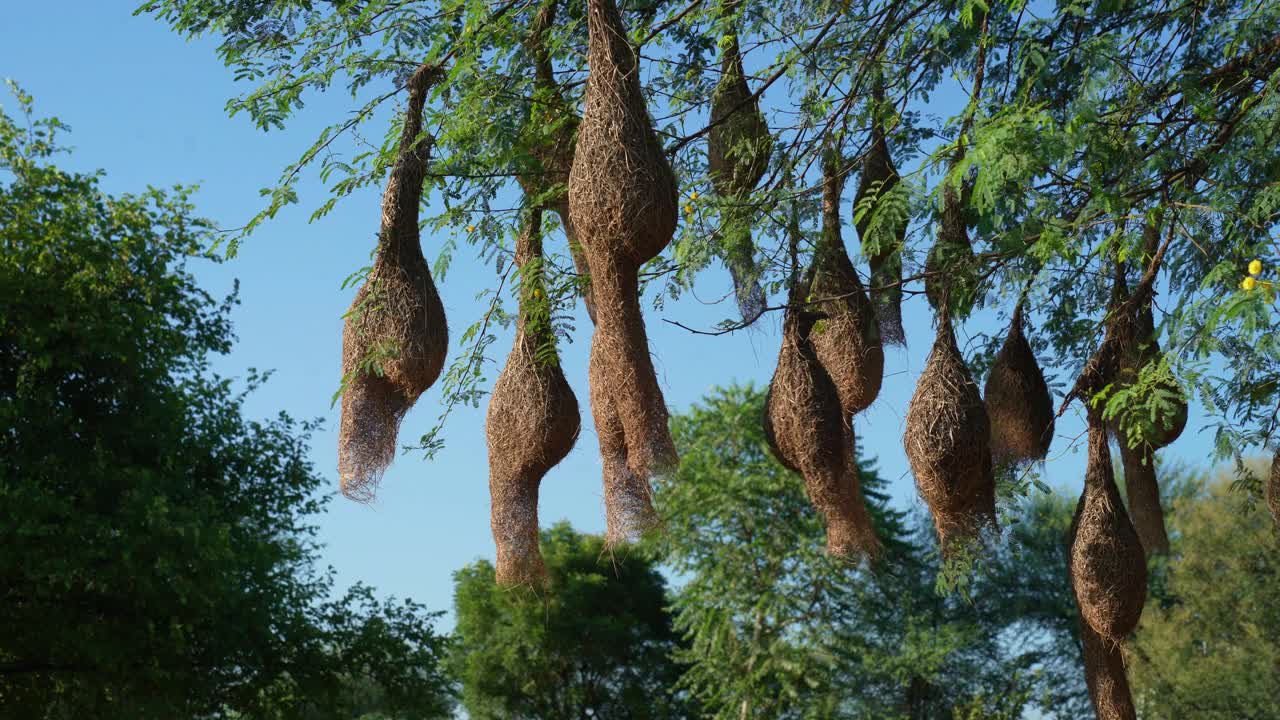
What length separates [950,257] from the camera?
6.80m

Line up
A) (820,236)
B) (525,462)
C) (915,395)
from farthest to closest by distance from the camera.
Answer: (820,236), (915,395), (525,462)

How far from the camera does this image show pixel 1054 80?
8.30 meters

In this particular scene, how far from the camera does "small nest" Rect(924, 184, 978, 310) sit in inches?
264

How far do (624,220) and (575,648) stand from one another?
30.4 meters

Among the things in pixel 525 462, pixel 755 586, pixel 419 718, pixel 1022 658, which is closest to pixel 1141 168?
pixel 525 462

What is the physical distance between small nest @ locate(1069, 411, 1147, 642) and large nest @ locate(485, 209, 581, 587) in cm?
296

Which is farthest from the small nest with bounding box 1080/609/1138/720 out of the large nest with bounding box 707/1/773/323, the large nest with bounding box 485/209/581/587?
the large nest with bounding box 485/209/581/587

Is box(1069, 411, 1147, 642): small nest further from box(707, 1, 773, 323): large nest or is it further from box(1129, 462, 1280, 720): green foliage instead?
box(1129, 462, 1280, 720): green foliage

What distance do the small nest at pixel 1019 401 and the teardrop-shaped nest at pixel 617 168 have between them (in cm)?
340

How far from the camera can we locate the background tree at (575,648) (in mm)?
33906

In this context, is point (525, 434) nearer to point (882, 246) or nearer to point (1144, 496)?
point (882, 246)

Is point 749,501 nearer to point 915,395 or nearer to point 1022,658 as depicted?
point 1022,658

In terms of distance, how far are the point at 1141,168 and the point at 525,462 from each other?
3689 millimetres

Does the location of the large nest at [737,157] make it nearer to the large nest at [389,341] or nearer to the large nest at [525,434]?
the large nest at [525,434]
